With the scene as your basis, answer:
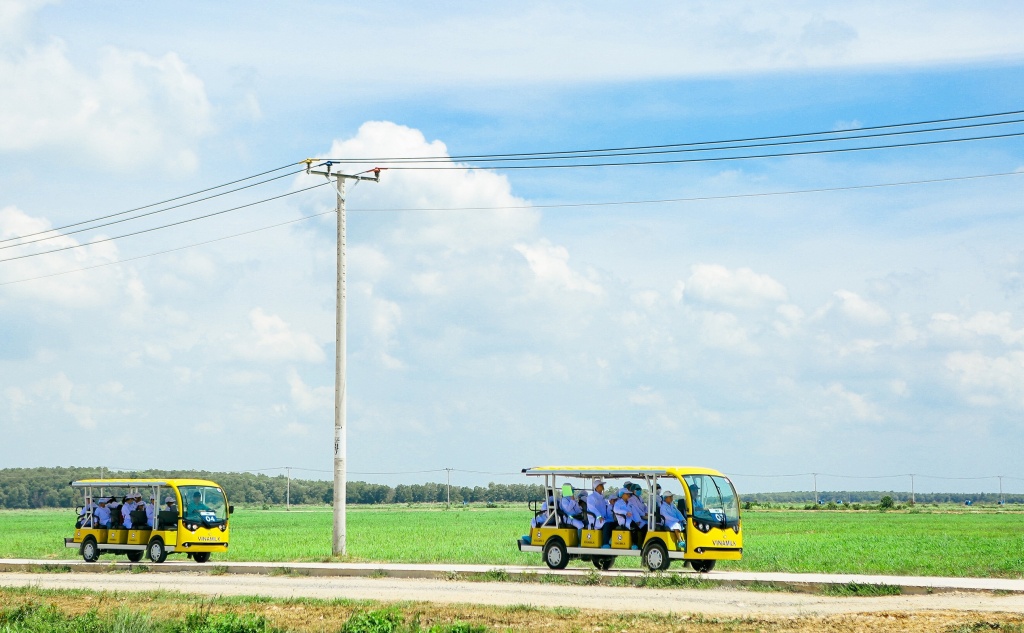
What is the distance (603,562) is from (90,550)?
640 inches

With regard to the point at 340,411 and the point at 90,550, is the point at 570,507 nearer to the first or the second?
the point at 340,411

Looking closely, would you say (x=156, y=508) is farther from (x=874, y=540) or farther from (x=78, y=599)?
(x=874, y=540)

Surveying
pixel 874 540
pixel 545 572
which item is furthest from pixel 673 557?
pixel 874 540

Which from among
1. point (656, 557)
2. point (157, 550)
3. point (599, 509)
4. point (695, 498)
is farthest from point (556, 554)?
point (157, 550)

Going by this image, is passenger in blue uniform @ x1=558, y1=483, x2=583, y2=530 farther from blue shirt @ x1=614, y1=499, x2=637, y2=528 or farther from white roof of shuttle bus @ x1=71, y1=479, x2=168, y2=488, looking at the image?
white roof of shuttle bus @ x1=71, y1=479, x2=168, y2=488

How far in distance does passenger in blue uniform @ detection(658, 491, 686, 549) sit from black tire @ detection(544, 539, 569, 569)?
9.25 feet

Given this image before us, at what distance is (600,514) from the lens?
Answer: 1072 inches

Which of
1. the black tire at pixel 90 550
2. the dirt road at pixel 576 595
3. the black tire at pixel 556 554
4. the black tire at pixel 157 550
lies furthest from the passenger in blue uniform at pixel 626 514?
the black tire at pixel 90 550

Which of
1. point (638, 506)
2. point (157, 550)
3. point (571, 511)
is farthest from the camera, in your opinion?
point (157, 550)

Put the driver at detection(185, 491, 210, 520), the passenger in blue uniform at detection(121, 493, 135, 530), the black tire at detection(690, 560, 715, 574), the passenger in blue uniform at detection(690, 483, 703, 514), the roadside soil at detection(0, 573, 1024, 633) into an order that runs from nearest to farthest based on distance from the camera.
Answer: the roadside soil at detection(0, 573, 1024, 633), the passenger in blue uniform at detection(690, 483, 703, 514), the black tire at detection(690, 560, 715, 574), the driver at detection(185, 491, 210, 520), the passenger in blue uniform at detection(121, 493, 135, 530)

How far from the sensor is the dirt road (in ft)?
62.1

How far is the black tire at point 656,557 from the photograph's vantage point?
25.8 m

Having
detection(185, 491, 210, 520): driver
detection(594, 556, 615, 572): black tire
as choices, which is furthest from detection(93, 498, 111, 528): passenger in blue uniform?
detection(594, 556, 615, 572): black tire

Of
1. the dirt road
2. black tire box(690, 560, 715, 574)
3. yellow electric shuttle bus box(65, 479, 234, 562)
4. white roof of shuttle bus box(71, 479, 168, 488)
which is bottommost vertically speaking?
the dirt road
